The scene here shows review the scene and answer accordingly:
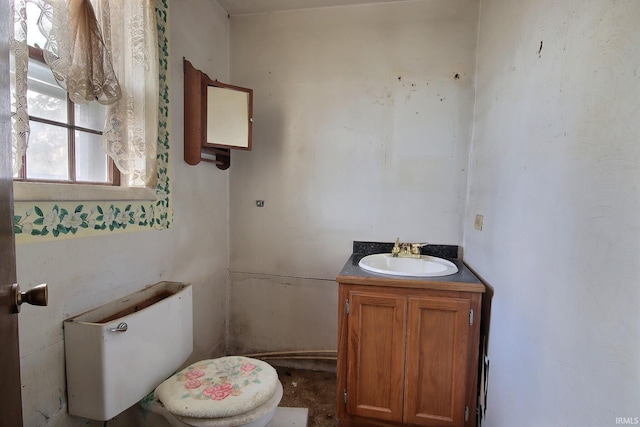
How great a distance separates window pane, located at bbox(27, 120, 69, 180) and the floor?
1.60 m

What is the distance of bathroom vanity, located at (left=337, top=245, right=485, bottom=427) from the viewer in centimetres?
140

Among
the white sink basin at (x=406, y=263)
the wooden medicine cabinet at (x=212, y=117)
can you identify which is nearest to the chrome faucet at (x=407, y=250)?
the white sink basin at (x=406, y=263)

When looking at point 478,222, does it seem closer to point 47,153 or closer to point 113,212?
point 113,212

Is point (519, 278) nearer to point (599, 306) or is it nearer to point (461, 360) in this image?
point (599, 306)

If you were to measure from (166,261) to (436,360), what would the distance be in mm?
1399

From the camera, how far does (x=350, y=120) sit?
6.42 ft

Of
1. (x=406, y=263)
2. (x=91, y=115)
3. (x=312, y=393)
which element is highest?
(x=91, y=115)

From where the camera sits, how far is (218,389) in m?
1.11

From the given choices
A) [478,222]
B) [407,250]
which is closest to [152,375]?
[407,250]

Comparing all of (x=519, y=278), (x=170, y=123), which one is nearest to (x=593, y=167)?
(x=519, y=278)

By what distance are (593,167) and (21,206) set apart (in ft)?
5.03

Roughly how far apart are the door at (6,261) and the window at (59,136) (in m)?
0.45

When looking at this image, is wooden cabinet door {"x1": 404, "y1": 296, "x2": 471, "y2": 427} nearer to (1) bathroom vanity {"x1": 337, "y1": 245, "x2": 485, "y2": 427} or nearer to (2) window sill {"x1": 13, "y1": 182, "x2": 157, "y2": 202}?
(1) bathroom vanity {"x1": 337, "y1": 245, "x2": 485, "y2": 427}

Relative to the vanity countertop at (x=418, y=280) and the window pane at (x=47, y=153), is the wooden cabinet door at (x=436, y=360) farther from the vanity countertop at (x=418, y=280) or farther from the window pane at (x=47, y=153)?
the window pane at (x=47, y=153)
